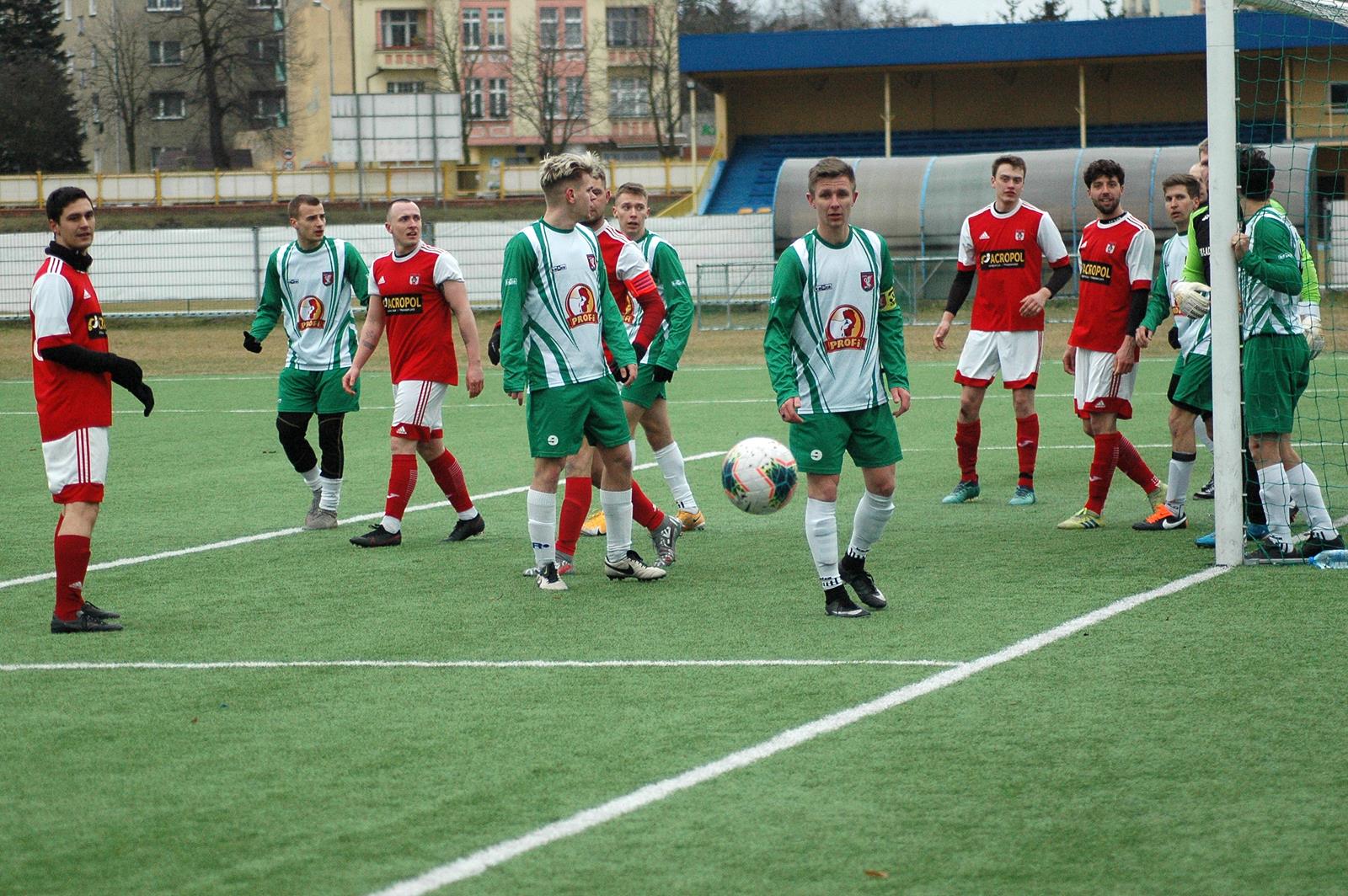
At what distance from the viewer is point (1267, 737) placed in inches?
202

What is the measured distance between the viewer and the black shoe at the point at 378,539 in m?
9.66

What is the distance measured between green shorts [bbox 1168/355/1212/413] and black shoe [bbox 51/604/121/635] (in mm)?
5857

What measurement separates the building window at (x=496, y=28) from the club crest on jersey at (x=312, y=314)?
70.6 meters

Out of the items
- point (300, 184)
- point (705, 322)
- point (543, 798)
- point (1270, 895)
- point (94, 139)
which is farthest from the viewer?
point (94, 139)

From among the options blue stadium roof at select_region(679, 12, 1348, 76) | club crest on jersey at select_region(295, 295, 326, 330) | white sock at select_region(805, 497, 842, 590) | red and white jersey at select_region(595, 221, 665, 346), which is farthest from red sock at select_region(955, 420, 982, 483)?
blue stadium roof at select_region(679, 12, 1348, 76)

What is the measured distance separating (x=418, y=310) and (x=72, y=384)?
3.01 meters

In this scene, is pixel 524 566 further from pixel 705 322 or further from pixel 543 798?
pixel 705 322

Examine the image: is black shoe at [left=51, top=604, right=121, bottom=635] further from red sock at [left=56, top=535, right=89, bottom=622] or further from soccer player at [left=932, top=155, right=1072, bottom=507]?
soccer player at [left=932, top=155, right=1072, bottom=507]

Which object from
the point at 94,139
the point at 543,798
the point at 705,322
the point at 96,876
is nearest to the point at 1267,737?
the point at 543,798

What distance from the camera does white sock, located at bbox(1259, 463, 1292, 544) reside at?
8.24m

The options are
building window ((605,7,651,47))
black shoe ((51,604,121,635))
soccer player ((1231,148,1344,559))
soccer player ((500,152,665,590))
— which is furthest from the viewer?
building window ((605,7,651,47))

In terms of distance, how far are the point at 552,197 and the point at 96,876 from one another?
14.6 feet

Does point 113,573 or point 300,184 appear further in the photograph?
point 300,184

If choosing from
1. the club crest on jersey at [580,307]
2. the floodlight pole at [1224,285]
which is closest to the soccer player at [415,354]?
the club crest on jersey at [580,307]
